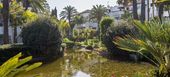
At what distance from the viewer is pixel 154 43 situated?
648 cm

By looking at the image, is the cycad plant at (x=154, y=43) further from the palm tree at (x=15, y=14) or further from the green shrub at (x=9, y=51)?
the palm tree at (x=15, y=14)

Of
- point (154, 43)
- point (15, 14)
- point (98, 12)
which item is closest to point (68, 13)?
point (98, 12)

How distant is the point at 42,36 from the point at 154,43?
19696 millimetres

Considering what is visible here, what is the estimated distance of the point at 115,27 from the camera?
1099 inches

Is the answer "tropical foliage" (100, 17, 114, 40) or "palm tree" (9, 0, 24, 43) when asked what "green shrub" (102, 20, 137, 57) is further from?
"palm tree" (9, 0, 24, 43)

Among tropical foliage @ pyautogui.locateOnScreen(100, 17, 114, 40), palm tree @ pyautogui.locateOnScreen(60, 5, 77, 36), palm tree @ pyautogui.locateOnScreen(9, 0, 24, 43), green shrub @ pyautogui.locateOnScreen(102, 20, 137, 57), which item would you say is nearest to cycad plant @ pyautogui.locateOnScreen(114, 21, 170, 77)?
green shrub @ pyautogui.locateOnScreen(102, 20, 137, 57)

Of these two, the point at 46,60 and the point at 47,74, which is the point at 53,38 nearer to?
the point at 46,60

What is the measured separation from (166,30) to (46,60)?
19569mm

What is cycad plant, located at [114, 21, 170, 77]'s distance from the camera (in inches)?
249

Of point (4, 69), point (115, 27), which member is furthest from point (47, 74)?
point (4, 69)

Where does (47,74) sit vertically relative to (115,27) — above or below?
below

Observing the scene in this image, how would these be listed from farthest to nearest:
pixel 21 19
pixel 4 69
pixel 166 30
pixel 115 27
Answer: pixel 21 19, pixel 115 27, pixel 166 30, pixel 4 69

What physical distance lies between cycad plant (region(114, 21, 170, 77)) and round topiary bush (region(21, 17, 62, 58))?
19002mm

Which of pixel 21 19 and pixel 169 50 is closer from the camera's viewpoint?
pixel 169 50
